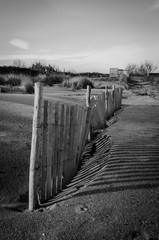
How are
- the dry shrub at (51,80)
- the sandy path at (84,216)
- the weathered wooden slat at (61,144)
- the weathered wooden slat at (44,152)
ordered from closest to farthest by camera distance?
1. the sandy path at (84,216)
2. the weathered wooden slat at (44,152)
3. the weathered wooden slat at (61,144)
4. the dry shrub at (51,80)

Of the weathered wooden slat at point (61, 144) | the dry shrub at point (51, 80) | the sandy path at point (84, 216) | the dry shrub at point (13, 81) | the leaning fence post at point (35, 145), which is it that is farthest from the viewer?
the dry shrub at point (51, 80)

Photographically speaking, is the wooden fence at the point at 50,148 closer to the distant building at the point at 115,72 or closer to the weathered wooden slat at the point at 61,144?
the weathered wooden slat at the point at 61,144

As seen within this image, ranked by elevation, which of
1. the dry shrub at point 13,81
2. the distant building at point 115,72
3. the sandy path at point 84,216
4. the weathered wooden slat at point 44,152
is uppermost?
the distant building at point 115,72

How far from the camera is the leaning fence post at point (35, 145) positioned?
2.42m

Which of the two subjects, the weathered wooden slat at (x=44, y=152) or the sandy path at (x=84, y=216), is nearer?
the sandy path at (x=84, y=216)

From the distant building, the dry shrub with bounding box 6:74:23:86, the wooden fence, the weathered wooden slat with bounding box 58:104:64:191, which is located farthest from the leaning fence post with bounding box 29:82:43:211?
the distant building

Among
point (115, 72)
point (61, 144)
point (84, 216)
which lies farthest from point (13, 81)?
point (115, 72)

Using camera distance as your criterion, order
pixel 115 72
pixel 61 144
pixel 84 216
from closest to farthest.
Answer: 1. pixel 84 216
2. pixel 61 144
3. pixel 115 72

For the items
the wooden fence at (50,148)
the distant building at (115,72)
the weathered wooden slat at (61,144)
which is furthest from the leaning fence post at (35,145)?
the distant building at (115,72)

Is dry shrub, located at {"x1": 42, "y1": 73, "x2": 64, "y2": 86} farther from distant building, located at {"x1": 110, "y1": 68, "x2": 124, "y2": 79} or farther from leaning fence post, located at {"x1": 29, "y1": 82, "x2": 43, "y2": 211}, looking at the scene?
leaning fence post, located at {"x1": 29, "y1": 82, "x2": 43, "y2": 211}

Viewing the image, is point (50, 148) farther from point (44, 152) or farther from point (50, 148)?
point (44, 152)

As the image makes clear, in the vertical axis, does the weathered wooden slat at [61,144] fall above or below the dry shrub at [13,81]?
below

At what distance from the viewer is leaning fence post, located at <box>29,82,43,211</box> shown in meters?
2.42

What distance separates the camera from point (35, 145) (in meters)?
2.48
